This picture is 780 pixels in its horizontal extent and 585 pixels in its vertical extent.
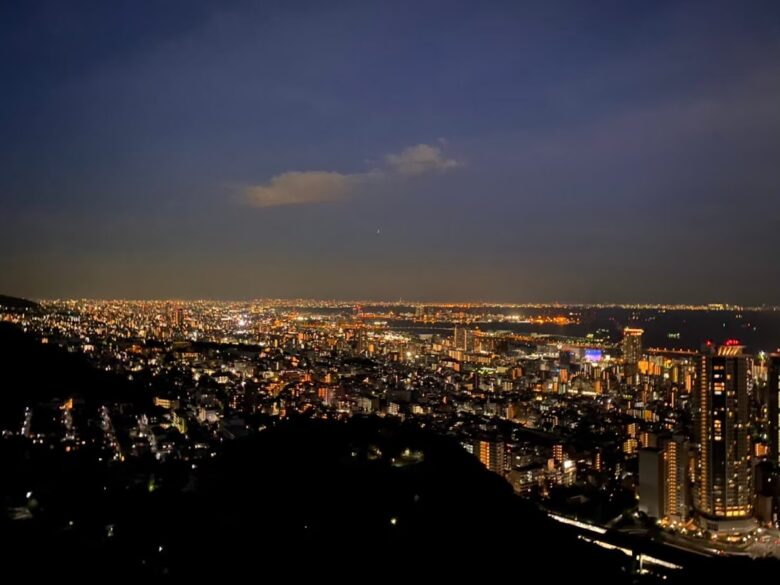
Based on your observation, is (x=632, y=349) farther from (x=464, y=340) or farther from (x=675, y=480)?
(x=675, y=480)

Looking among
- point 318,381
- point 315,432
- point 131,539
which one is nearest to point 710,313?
point 318,381

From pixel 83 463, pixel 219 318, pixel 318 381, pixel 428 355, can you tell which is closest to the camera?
pixel 83 463

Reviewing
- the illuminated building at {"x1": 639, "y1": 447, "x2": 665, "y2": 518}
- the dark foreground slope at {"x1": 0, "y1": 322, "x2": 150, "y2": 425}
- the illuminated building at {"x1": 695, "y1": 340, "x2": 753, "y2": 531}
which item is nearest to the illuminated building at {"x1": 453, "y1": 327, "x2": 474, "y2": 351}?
the dark foreground slope at {"x1": 0, "y1": 322, "x2": 150, "y2": 425}

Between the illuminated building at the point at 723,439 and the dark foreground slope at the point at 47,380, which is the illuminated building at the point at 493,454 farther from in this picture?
the dark foreground slope at the point at 47,380

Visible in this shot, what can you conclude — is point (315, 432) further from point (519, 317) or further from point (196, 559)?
point (519, 317)

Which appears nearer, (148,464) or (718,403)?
(148,464)

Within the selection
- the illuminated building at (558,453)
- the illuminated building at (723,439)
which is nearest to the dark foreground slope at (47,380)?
the illuminated building at (558,453)
